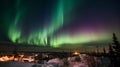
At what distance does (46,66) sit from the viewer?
636 ft

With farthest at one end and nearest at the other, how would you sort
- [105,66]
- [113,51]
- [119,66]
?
[105,66] < [113,51] < [119,66]

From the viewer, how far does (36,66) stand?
612 feet

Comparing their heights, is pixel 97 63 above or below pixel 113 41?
below

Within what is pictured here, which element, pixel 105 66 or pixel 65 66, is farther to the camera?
pixel 65 66

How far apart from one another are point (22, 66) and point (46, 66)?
28671 millimetres

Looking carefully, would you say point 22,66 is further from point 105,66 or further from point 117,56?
point 117,56

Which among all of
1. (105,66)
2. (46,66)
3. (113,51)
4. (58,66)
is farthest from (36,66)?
(113,51)

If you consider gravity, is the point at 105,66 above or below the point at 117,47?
below

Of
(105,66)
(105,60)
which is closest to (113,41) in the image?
(105,66)

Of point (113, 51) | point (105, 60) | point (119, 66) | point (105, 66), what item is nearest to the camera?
point (119, 66)

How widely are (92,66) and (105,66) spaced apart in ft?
38.1

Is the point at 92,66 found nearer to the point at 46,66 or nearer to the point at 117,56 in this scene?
the point at 117,56

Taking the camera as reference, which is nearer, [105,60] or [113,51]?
[113,51]

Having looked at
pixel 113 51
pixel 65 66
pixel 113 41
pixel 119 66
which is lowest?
pixel 65 66
